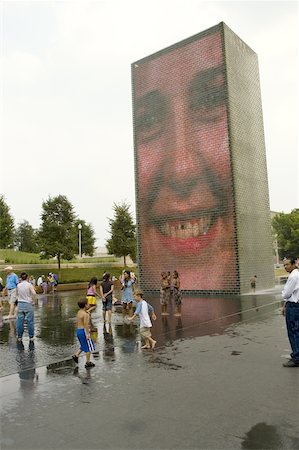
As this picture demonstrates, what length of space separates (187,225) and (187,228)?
0.20 m

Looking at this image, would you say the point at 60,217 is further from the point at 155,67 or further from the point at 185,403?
the point at 185,403

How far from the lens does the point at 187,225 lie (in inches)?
968

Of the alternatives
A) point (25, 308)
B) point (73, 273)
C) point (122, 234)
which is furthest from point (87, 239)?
point (25, 308)

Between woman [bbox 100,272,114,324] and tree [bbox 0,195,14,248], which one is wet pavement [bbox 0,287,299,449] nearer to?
woman [bbox 100,272,114,324]

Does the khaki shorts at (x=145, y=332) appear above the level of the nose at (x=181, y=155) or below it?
below

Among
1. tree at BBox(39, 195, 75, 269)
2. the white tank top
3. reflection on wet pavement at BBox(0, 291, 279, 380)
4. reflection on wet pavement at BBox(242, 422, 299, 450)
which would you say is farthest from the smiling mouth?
reflection on wet pavement at BBox(242, 422, 299, 450)

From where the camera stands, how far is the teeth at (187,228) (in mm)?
23830

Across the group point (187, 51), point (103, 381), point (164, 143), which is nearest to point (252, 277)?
point (164, 143)

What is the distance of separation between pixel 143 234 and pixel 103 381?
68.2ft

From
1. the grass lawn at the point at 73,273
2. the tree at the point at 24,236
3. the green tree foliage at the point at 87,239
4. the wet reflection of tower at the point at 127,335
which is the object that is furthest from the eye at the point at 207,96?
the tree at the point at 24,236

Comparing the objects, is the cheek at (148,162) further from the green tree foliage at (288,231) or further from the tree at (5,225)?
the green tree foliage at (288,231)

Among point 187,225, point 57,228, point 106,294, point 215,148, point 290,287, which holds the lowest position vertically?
point 106,294

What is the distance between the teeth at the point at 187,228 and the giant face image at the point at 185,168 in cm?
6

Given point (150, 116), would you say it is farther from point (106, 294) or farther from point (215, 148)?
point (106, 294)
